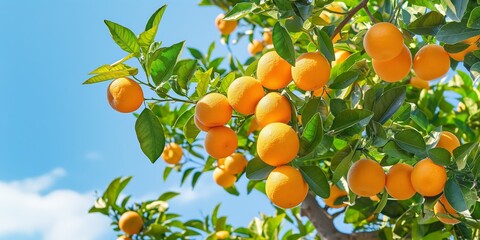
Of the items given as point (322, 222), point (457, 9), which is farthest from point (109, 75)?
point (322, 222)

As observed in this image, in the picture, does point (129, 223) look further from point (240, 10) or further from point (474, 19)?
point (474, 19)

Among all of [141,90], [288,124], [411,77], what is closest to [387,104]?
[288,124]

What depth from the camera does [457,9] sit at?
4.03ft

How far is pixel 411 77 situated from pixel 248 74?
4.07 ft

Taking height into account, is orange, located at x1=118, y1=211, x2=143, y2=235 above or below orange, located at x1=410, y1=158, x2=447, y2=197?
above

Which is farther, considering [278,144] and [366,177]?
[366,177]

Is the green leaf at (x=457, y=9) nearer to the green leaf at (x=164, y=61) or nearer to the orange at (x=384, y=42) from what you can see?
the orange at (x=384, y=42)

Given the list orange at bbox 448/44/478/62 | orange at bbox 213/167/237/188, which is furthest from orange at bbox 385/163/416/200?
orange at bbox 213/167/237/188

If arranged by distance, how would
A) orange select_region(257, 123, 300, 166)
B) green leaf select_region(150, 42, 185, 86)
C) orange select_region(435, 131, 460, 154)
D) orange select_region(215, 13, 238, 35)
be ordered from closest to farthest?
orange select_region(257, 123, 300, 166)
green leaf select_region(150, 42, 185, 86)
orange select_region(435, 131, 460, 154)
orange select_region(215, 13, 238, 35)

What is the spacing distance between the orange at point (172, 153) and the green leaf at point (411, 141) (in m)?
1.53

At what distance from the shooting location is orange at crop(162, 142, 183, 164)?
2766 millimetres

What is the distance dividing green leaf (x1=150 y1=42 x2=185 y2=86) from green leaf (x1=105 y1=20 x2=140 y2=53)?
56 mm

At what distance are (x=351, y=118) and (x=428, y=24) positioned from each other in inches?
12.8

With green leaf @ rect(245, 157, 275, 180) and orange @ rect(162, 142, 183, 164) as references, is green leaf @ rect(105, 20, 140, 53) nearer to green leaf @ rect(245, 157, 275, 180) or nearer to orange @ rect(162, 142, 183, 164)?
green leaf @ rect(245, 157, 275, 180)
